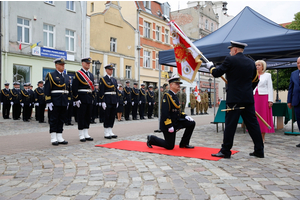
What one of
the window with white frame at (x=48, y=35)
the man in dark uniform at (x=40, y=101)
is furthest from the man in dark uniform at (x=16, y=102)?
the window with white frame at (x=48, y=35)

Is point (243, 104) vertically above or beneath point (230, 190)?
above

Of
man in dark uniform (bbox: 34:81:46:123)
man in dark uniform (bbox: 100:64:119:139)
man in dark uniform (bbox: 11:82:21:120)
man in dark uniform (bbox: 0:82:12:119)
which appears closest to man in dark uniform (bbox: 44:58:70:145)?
man in dark uniform (bbox: 100:64:119:139)

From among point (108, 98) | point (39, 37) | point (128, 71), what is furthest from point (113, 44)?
point (108, 98)

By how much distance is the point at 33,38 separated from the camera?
21812 mm

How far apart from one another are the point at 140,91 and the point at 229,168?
43.7 ft

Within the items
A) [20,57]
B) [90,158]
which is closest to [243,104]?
[90,158]

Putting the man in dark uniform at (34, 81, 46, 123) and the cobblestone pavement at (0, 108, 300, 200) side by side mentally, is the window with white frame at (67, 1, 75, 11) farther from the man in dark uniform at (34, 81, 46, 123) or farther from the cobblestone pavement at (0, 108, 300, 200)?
the cobblestone pavement at (0, 108, 300, 200)

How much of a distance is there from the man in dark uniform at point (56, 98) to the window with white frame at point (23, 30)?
52.1 ft

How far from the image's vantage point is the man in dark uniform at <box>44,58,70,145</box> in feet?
23.4

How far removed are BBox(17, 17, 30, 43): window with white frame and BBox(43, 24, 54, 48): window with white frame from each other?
1372mm

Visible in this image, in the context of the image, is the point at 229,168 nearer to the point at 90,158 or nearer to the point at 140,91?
the point at 90,158

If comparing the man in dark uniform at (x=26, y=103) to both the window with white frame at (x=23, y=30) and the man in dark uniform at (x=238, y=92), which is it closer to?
the window with white frame at (x=23, y=30)

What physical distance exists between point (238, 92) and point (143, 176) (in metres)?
2.38

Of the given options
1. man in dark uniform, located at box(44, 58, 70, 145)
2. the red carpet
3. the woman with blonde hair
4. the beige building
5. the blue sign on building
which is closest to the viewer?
the red carpet
